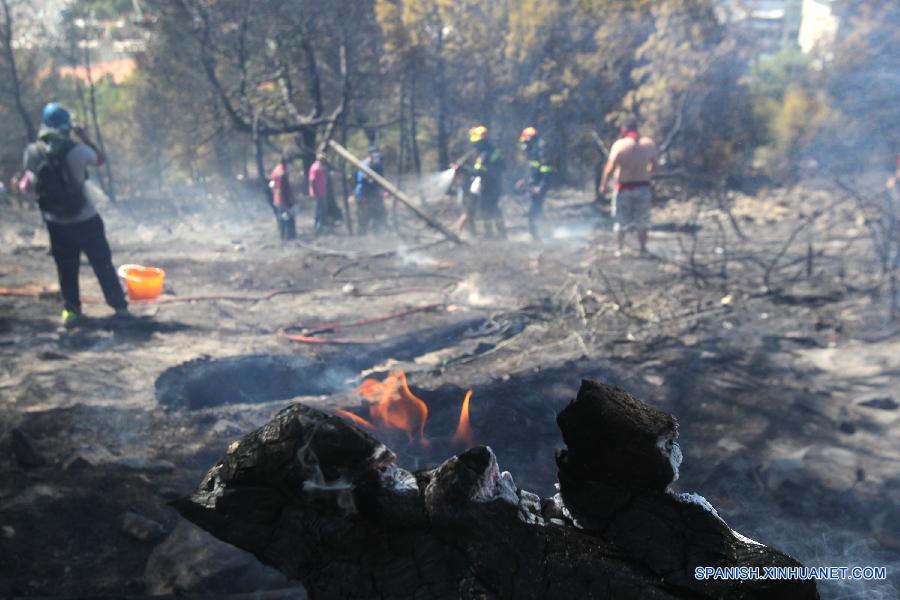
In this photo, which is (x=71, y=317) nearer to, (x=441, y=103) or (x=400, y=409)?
(x=400, y=409)

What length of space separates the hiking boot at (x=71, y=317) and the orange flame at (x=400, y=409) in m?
3.59

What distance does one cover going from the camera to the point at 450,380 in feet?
17.1

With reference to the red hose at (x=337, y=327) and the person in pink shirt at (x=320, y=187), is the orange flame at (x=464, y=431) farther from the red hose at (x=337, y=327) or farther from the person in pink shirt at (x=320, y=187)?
the person in pink shirt at (x=320, y=187)

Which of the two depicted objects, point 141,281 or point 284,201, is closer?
point 141,281

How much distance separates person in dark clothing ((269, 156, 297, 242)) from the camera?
12.3m

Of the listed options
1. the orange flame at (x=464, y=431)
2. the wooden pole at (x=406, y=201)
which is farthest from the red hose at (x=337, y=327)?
the wooden pole at (x=406, y=201)

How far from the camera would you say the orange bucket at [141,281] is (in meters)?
7.19

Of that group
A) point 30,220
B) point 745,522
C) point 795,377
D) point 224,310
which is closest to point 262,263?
point 224,310

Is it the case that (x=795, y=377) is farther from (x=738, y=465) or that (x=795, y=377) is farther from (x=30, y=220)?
(x=30, y=220)

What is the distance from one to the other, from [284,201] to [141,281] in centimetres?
544

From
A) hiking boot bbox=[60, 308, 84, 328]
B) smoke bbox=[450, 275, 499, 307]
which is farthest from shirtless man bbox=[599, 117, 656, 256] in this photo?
hiking boot bbox=[60, 308, 84, 328]

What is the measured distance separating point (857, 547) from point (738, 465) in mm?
858

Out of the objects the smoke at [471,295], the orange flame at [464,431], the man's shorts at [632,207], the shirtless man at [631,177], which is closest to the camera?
the orange flame at [464,431]

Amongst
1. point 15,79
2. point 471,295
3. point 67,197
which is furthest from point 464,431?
point 15,79
